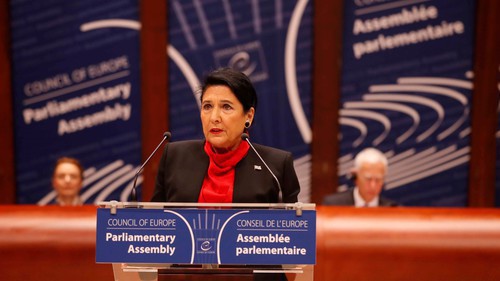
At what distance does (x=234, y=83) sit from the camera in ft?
6.02

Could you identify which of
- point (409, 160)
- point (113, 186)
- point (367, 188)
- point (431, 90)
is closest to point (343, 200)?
point (367, 188)

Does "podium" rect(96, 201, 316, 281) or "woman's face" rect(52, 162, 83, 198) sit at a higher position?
"woman's face" rect(52, 162, 83, 198)

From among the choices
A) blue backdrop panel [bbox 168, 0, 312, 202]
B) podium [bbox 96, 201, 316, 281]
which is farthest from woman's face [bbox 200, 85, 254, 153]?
blue backdrop panel [bbox 168, 0, 312, 202]

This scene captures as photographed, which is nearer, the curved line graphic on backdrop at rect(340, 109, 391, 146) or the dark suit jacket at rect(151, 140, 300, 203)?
the dark suit jacket at rect(151, 140, 300, 203)

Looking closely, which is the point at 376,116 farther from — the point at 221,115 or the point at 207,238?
the point at 207,238

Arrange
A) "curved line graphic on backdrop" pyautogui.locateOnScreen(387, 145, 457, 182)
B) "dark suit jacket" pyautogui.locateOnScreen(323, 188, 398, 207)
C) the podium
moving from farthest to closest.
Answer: "curved line graphic on backdrop" pyautogui.locateOnScreen(387, 145, 457, 182), "dark suit jacket" pyautogui.locateOnScreen(323, 188, 398, 207), the podium

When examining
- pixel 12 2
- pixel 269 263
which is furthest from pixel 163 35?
pixel 269 263

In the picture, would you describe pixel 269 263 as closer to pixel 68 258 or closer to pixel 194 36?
pixel 68 258

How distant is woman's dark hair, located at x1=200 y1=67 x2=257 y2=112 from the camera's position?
72.1 inches

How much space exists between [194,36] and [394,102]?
1.74 meters

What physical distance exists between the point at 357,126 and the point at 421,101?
1.88ft

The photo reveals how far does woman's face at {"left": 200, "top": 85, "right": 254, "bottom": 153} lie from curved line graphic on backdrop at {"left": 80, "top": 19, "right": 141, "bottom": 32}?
11.2ft

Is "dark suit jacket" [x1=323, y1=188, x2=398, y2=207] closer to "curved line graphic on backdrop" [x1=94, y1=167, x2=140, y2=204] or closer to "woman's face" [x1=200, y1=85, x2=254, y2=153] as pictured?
"curved line graphic on backdrop" [x1=94, y1=167, x2=140, y2=204]

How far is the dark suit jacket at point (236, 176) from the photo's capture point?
1.83m
